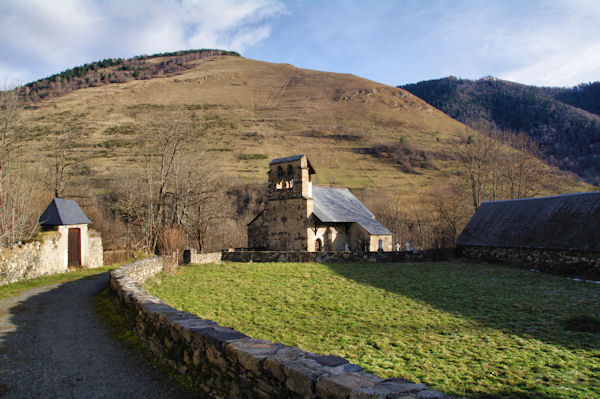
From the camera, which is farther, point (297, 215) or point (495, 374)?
point (297, 215)

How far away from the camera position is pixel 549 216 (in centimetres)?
1952

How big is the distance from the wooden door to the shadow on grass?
13.9 metres

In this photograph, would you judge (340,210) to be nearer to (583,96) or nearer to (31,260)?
(31,260)

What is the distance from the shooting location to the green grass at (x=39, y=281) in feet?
38.6

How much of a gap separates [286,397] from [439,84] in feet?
451

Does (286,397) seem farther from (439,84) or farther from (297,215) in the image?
(439,84)

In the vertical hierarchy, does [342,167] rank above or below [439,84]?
Result: below

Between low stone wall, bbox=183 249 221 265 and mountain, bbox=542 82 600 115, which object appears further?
mountain, bbox=542 82 600 115

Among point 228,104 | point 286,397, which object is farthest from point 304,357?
point 228,104

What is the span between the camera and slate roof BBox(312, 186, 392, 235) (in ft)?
89.6

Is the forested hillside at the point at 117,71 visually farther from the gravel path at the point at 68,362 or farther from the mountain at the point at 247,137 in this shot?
the gravel path at the point at 68,362

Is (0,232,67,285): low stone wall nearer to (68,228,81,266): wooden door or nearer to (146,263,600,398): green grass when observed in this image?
(68,228,81,266): wooden door

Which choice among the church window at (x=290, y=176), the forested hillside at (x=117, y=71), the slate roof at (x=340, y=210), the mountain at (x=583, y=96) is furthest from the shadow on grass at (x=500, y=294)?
the mountain at (x=583, y=96)

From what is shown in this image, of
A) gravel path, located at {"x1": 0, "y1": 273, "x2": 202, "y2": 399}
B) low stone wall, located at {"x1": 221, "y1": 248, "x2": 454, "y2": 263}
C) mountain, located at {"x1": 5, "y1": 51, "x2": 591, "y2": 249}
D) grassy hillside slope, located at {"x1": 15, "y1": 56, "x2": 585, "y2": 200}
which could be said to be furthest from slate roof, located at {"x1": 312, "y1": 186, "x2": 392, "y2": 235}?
gravel path, located at {"x1": 0, "y1": 273, "x2": 202, "y2": 399}
